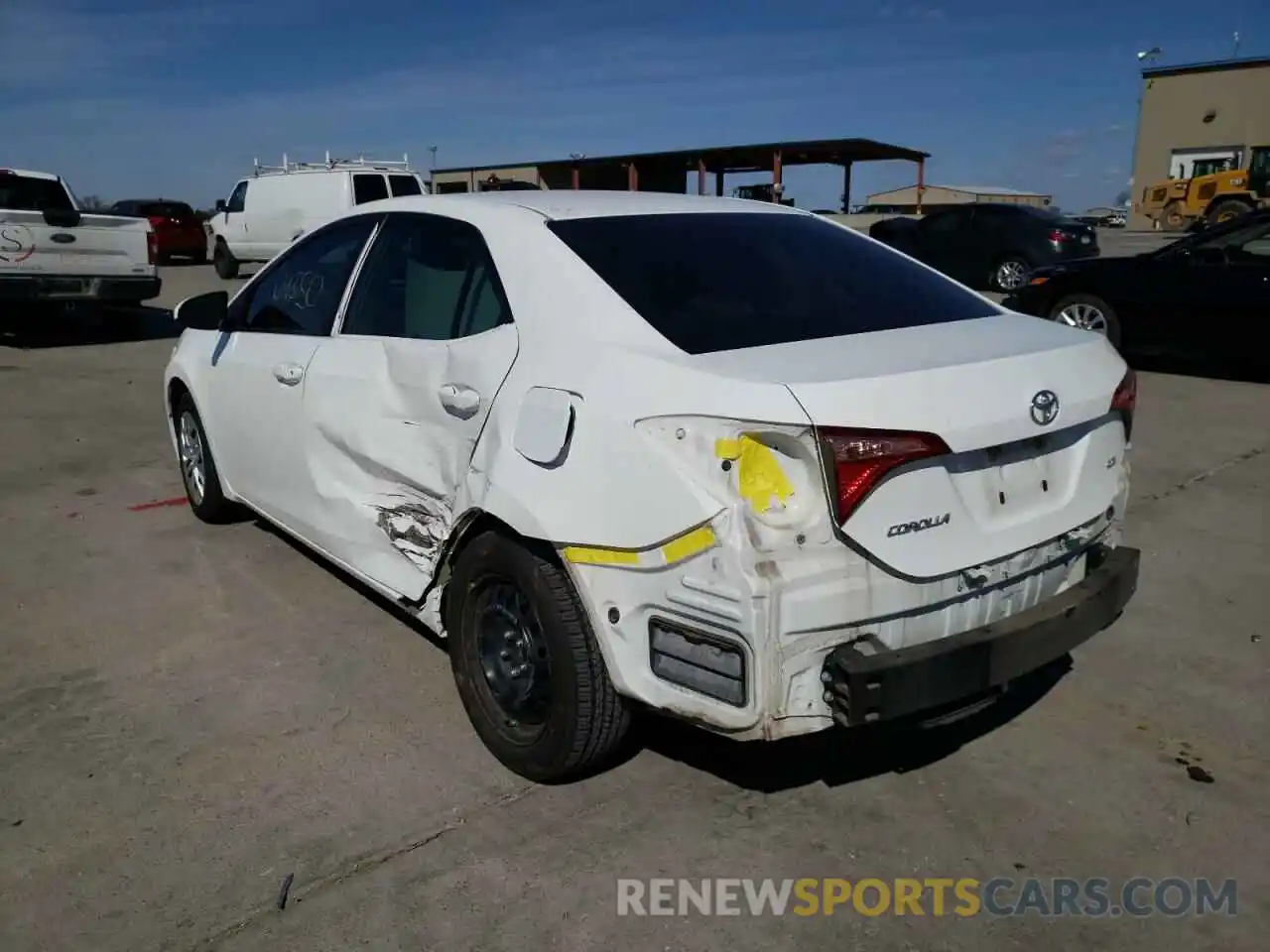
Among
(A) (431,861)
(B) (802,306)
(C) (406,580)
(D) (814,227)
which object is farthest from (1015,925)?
(D) (814,227)

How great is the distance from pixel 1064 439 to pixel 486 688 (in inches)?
70.8

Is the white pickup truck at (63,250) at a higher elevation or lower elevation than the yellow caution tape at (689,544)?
higher

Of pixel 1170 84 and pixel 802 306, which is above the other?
pixel 1170 84

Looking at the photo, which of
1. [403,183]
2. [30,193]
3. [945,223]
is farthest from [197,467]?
[945,223]

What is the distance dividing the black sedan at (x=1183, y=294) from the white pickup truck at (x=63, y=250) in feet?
33.1

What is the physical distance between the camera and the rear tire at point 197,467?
5.11 m

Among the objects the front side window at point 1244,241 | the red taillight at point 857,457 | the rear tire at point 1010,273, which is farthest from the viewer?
the rear tire at point 1010,273

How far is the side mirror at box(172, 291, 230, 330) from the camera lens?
4.73m

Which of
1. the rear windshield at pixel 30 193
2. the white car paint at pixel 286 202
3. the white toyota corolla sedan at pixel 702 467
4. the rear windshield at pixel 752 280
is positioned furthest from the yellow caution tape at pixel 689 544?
the white car paint at pixel 286 202

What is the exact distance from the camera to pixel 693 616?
7.86 feet

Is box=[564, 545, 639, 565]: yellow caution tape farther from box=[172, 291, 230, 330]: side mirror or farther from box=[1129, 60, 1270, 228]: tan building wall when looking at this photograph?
box=[1129, 60, 1270, 228]: tan building wall

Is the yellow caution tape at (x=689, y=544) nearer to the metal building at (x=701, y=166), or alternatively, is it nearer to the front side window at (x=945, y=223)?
the front side window at (x=945, y=223)

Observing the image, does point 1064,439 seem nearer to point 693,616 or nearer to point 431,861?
point 693,616

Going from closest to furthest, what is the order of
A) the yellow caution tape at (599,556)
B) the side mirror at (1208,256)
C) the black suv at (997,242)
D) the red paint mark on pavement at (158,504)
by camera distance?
1. the yellow caution tape at (599,556)
2. the red paint mark on pavement at (158,504)
3. the side mirror at (1208,256)
4. the black suv at (997,242)
